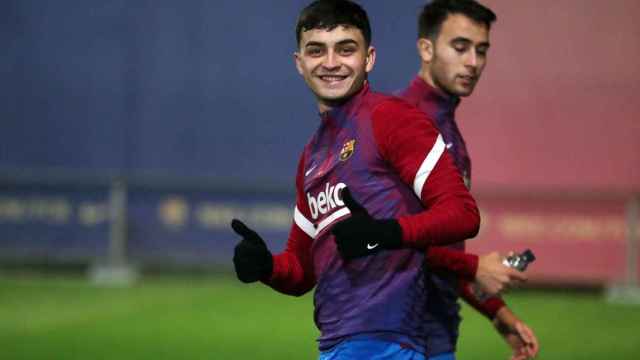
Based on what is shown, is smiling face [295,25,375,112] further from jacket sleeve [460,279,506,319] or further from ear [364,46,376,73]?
jacket sleeve [460,279,506,319]

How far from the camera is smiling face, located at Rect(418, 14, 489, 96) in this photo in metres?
4.96

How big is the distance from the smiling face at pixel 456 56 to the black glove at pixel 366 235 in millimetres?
1643

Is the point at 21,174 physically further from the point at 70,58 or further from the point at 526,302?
the point at 526,302

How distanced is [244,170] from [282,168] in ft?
1.35

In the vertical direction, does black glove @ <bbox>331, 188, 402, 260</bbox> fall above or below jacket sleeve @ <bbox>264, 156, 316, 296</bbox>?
above

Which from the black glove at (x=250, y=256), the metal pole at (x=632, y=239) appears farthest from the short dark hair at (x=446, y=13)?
the metal pole at (x=632, y=239)

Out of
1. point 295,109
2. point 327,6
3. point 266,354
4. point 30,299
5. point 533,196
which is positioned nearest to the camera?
point 327,6

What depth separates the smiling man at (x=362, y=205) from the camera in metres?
3.42

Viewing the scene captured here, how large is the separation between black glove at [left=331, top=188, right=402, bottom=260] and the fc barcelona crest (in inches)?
13.9

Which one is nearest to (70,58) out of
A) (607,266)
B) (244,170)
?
(244,170)

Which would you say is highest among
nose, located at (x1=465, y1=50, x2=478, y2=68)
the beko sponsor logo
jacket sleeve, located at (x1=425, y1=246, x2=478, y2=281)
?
nose, located at (x1=465, y1=50, x2=478, y2=68)

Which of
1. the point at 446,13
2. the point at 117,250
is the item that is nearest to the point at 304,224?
the point at 446,13

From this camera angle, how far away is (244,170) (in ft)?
42.7

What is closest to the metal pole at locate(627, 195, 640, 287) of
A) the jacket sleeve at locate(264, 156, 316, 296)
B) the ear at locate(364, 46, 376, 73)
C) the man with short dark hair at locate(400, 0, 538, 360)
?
the man with short dark hair at locate(400, 0, 538, 360)
